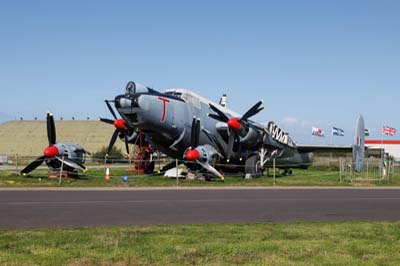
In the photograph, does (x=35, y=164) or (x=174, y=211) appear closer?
(x=174, y=211)

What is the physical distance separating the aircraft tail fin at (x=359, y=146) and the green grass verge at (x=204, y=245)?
97.3 feet

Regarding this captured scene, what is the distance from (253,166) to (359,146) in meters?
11.3

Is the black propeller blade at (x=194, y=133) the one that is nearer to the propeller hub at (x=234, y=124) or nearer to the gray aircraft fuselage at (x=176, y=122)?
the gray aircraft fuselage at (x=176, y=122)

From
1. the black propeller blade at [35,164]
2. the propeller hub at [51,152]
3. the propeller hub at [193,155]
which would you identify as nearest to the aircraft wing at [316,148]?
the propeller hub at [193,155]

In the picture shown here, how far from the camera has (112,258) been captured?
25.1 ft

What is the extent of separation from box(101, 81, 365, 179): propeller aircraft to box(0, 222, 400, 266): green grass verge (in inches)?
733

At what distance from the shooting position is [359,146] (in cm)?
4178

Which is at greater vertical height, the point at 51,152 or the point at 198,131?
the point at 198,131

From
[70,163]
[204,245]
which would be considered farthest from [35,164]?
[204,245]

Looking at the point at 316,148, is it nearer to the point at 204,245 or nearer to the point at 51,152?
the point at 51,152

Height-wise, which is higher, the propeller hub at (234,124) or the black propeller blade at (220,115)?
the black propeller blade at (220,115)

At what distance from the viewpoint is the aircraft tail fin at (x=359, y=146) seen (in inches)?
1582

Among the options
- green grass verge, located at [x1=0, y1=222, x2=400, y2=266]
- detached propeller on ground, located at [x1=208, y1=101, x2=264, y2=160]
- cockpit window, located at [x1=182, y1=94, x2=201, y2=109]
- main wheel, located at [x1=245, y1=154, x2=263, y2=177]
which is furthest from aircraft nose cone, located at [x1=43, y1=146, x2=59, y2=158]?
green grass verge, located at [x1=0, y1=222, x2=400, y2=266]

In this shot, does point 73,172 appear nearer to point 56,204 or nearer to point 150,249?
point 56,204
